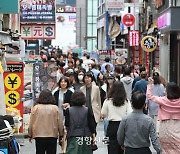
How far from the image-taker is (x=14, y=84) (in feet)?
41.2

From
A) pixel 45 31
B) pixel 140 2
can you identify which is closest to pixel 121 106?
pixel 45 31

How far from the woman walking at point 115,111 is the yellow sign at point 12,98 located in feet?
12.3

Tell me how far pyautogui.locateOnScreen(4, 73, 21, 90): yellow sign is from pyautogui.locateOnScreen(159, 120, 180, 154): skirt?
5.04 m

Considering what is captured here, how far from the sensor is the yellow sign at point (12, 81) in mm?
12492

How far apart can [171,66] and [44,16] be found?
292 inches

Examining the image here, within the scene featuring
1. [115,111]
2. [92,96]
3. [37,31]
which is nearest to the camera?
[115,111]

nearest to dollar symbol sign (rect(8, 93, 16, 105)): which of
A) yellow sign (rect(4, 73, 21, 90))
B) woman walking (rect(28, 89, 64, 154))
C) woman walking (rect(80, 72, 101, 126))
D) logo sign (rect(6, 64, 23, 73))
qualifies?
yellow sign (rect(4, 73, 21, 90))

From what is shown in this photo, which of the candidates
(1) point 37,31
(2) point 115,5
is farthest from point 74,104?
(2) point 115,5

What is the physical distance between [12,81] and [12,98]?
0.41 m

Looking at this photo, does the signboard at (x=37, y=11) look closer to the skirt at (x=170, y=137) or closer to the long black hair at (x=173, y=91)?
the long black hair at (x=173, y=91)

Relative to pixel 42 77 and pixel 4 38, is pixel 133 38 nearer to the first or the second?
pixel 42 77

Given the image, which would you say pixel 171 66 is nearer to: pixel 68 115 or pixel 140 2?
pixel 140 2

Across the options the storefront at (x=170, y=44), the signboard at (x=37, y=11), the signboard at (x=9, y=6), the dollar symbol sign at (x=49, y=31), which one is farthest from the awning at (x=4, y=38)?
the storefront at (x=170, y=44)

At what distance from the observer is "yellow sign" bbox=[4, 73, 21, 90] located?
12492 mm
